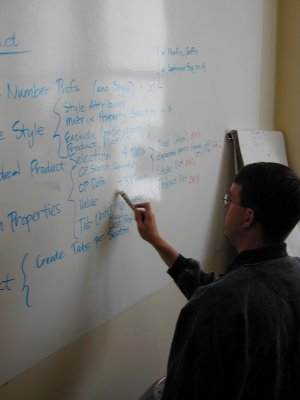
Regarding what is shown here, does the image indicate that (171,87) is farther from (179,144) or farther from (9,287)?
(9,287)

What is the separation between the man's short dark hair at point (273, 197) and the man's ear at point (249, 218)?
1 centimetres

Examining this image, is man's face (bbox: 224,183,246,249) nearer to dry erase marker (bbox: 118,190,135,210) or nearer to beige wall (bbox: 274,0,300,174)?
dry erase marker (bbox: 118,190,135,210)

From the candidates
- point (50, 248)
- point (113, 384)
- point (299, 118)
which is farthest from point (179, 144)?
point (299, 118)

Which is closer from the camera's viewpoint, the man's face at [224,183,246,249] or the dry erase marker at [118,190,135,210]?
the man's face at [224,183,246,249]

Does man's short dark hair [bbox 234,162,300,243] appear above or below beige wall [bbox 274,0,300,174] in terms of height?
below

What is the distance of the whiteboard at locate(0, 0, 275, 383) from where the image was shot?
3.14ft

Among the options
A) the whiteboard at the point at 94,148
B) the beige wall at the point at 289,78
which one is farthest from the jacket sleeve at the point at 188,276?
the beige wall at the point at 289,78

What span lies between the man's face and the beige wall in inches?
62.0

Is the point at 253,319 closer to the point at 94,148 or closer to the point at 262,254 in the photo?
the point at 262,254

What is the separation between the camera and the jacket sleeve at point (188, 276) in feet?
4.19

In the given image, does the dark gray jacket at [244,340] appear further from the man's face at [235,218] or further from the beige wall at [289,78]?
the beige wall at [289,78]

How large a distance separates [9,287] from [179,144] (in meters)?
0.88

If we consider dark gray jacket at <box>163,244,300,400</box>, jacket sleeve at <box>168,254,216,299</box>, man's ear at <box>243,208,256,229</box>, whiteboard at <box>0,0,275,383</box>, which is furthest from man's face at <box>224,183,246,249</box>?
whiteboard at <box>0,0,275,383</box>

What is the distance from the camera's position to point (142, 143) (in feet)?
4.39
